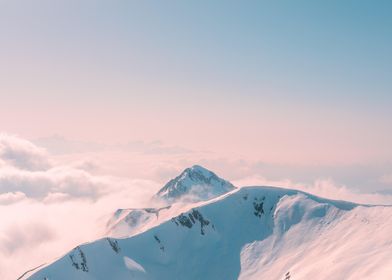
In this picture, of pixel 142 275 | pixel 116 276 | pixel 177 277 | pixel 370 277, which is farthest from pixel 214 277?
pixel 370 277

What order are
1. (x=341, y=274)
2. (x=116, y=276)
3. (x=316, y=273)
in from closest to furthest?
(x=341, y=274)
(x=316, y=273)
(x=116, y=276)

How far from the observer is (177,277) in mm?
196625

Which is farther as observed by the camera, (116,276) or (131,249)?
(131,249)

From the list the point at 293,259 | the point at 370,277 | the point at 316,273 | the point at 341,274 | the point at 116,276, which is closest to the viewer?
the point at 370,277

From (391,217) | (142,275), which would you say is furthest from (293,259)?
(142,275)

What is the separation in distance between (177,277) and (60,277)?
193 feet

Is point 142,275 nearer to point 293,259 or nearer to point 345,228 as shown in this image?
point 293,259

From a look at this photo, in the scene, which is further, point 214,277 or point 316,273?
point 214,277

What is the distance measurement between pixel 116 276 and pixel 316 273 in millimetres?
85205

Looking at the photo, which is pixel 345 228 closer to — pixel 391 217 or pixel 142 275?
pixel 391 217

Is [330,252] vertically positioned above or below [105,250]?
below

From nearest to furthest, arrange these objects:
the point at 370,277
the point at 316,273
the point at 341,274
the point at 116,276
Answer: the point at 370,277, the point at 341,274, the point at 316,273, the point at 116,276

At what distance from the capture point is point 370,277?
5374 inches

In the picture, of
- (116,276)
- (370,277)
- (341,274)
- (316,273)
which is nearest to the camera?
(370,277)
